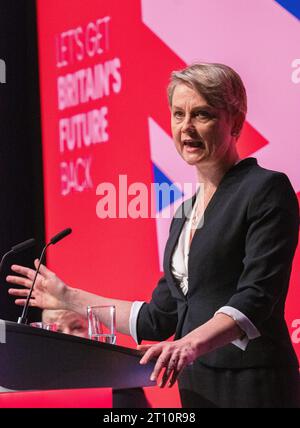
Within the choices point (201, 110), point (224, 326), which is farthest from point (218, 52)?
point (224, 326)

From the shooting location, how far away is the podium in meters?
1.73

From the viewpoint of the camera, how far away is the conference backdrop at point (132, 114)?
2.94 metres

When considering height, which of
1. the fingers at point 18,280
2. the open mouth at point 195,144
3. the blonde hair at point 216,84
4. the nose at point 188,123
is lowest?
the fingers at point 18,280

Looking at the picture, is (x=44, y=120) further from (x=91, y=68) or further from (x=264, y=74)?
(x=264, y=74)

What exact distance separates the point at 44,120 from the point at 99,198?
0.54 m

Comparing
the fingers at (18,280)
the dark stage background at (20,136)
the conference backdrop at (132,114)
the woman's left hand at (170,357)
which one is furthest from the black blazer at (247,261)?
the dark stage background at (20,136)

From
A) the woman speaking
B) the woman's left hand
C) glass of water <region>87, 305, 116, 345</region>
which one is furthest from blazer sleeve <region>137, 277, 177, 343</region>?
the woman's left hand

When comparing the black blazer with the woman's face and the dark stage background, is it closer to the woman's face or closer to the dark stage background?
the woman's face

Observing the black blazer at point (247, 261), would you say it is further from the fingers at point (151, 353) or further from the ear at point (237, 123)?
the fingers at point (151, 353)

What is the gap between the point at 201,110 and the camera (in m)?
2.22

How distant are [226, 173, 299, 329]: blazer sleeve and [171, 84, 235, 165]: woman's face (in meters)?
0.24

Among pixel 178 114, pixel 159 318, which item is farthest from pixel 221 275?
pixel 178 114

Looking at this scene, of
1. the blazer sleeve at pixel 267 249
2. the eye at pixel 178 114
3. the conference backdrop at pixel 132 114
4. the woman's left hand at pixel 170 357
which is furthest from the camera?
the conference backdrop at pixel 132 114

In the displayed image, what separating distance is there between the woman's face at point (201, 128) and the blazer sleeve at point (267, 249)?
0.77ft
